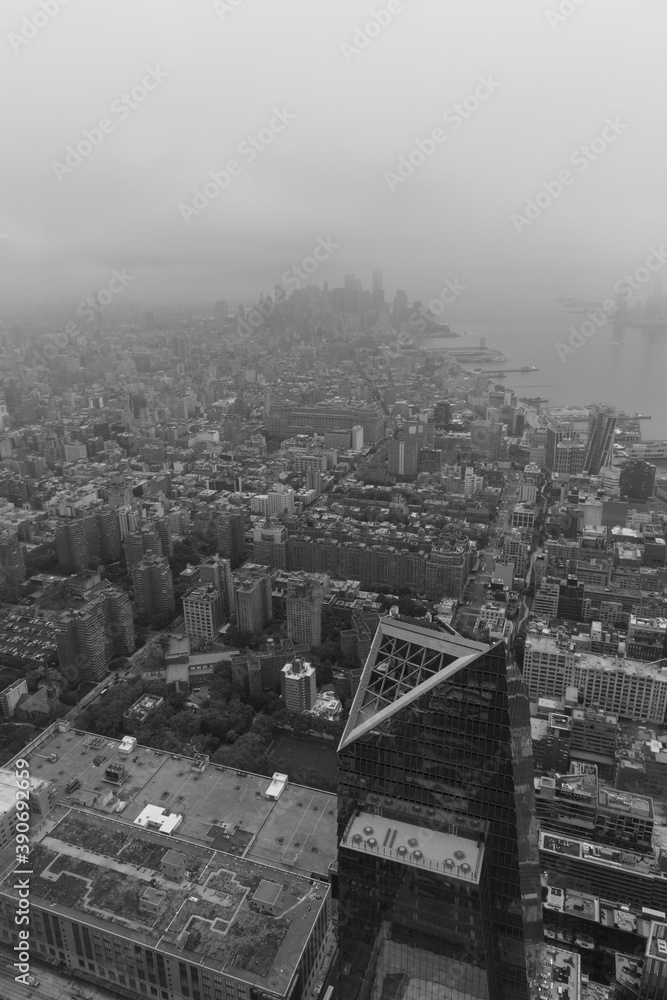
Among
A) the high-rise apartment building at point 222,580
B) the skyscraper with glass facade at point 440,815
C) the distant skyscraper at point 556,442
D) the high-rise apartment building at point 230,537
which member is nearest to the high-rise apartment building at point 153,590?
the high-rise apartment building at point 222,580

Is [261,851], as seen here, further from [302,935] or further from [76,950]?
[76,950]

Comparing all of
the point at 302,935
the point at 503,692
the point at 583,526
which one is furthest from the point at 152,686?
the point at 583,526

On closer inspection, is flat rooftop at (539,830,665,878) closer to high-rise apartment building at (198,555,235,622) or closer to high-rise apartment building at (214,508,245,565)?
high-rise apartment building at (198,555,235,622)

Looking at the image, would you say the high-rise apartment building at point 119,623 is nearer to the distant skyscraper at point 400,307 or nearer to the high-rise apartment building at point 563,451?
the high-rise apartment building at point 563,451

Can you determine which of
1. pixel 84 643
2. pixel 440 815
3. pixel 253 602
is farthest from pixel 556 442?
pixel 440 815

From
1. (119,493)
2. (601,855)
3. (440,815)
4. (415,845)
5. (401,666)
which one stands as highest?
(401,666)

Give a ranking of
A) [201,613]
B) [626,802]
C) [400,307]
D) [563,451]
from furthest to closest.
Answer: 1. [400,307]
2. [563,451]
3. [201,613]
4. [626,802]

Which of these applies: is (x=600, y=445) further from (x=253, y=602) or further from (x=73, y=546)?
(x=73, y=546)
